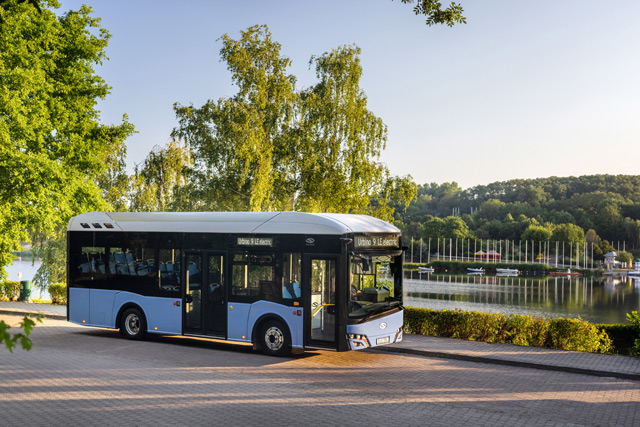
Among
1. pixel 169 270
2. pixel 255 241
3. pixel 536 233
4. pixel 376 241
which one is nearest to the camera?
pixel 376 241

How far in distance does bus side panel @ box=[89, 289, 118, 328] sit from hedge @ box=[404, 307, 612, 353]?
314 inches

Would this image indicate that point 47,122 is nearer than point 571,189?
Yes

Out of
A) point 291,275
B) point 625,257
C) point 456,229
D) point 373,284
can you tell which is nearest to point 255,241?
point 291,275

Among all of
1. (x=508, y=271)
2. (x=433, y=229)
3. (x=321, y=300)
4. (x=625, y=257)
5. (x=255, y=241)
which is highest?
(x=433, y=229)

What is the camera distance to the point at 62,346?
1546 cm

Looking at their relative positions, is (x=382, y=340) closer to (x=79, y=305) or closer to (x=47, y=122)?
(x=79, y=305)

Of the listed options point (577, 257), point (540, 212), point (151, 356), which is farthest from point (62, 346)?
point (540, 212)

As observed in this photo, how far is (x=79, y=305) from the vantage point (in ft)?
56.5

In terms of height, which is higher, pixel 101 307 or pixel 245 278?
pixel 245 278

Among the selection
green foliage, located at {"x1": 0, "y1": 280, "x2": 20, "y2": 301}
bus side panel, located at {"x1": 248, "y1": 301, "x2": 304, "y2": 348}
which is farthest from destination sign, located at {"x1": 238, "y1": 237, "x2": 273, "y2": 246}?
green foliage, located at {"x1": 0, "y1": 280, "x2": 20, "y2": 301}

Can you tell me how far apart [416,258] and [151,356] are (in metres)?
144

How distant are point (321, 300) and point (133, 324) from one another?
18.9 ft

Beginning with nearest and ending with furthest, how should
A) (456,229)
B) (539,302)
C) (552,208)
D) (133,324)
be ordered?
1. (133,324)
2. (539,302)
3. (456,229)
4. (552,208)

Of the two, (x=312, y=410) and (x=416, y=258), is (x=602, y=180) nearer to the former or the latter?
(x=416, y=258)
